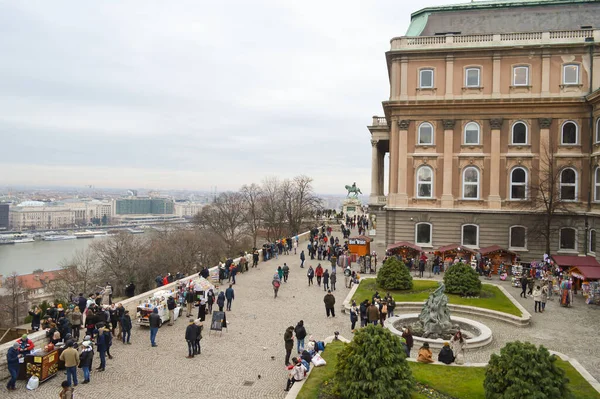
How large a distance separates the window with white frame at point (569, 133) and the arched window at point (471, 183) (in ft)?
21.4

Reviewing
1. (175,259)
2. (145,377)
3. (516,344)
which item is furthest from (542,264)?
(175,259)

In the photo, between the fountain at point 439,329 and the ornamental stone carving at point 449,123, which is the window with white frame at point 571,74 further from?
the fountain at point 439,329

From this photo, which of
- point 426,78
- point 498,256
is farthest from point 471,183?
point 426,78

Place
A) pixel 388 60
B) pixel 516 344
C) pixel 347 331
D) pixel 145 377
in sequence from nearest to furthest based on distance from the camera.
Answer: pixel 516 344
pixel 145 377
pixel 347 331
pixel 388 60

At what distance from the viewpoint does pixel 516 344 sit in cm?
1101

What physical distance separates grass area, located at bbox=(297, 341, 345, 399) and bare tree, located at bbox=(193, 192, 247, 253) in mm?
57991

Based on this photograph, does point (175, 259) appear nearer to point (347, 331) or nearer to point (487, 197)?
point (487, 197)

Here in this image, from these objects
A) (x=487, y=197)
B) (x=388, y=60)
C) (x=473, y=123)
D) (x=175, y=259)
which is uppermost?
(x=388, y=60)

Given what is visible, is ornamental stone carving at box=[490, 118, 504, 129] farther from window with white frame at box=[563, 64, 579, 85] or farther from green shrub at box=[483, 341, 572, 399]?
green shrub at box=[483, 341, 572, 399]

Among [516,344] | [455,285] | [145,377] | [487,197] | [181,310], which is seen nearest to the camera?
[516,344]

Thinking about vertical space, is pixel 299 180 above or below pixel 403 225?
above

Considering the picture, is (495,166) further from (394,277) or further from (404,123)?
(394,277)

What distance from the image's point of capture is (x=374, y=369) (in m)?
11.2

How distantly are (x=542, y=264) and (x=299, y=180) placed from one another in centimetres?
5154
